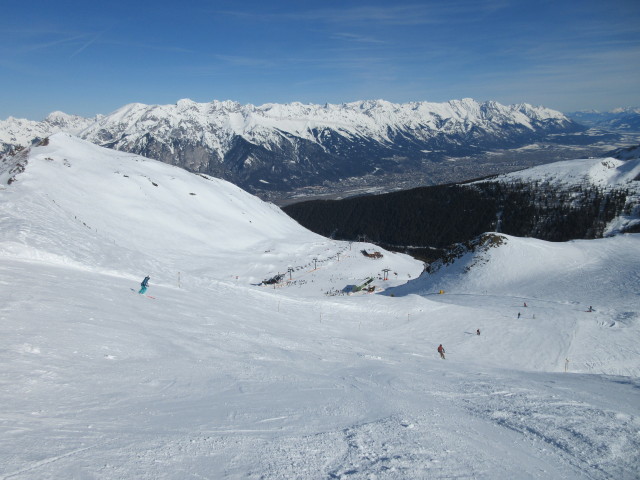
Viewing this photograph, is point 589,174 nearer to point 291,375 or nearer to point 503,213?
point 503,213

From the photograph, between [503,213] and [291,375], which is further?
[503,213]

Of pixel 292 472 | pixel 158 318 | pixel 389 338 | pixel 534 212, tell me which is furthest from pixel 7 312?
pixel 534 212

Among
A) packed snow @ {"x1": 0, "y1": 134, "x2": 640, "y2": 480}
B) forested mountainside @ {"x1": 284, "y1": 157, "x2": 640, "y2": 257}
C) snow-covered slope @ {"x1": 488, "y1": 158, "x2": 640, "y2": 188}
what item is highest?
snow-covered slope @ {"x1": 488, "y1": 158, "x2": 640, "y2": 188}

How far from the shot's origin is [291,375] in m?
15.5

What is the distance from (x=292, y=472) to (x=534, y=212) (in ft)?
572

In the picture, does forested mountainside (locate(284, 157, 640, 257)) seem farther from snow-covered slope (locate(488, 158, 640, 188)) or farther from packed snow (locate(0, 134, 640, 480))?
packed snow (locate(0, 134, 640, 480))

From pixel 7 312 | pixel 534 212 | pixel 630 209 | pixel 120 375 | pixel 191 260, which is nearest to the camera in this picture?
pixel 120 375

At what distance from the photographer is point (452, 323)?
32875 millimetres

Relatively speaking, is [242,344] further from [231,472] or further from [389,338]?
[389,338]

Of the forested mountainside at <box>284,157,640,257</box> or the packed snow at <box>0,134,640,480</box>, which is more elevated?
the forested mountainside at <box>284,157,640,257</box>

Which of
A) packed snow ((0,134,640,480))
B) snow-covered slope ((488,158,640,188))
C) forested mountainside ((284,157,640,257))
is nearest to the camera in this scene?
packed snow ((0,134,640,480))

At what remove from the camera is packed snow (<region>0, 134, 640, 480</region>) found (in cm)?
875

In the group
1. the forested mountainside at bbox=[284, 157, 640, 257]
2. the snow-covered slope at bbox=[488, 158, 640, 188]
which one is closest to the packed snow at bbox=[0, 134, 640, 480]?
the forested mountainside at bbox=[284, 157, 640, 257]

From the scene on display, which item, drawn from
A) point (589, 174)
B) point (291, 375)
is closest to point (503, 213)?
point (589, 174)
